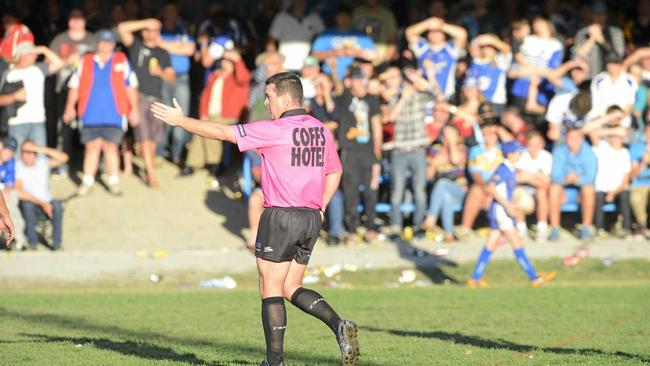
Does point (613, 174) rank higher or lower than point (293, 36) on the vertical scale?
lower

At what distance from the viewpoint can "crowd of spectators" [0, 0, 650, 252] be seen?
17.7 metres

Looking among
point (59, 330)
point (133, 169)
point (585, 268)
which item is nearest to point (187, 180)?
point (133, 169)

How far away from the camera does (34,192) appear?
16938 mm

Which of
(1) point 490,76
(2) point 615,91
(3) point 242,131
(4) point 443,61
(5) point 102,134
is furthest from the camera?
(4) point 443,61

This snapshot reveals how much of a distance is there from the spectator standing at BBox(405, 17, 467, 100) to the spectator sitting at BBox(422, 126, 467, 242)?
1397 millimetres

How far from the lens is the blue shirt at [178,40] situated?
63.5 ft

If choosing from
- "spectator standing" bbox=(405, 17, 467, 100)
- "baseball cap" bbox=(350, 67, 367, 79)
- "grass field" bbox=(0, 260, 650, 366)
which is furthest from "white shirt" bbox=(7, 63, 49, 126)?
"spectator standing" bbox=(405, 17, 467, 100)

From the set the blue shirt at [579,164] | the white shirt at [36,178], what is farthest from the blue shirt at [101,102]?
the blue shirt at [579,164]

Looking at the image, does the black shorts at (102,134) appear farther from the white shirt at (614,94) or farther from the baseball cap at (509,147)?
the white shirt at (614,94)

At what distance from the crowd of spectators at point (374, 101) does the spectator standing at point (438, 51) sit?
0.02 metres

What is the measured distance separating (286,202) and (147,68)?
35.5 feet

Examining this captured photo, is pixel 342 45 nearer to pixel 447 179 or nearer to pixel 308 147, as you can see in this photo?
pixel 447 179

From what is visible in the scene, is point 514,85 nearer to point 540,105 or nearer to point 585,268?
point 540,105

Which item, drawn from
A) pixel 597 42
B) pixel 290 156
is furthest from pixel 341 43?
pixel 290 156
